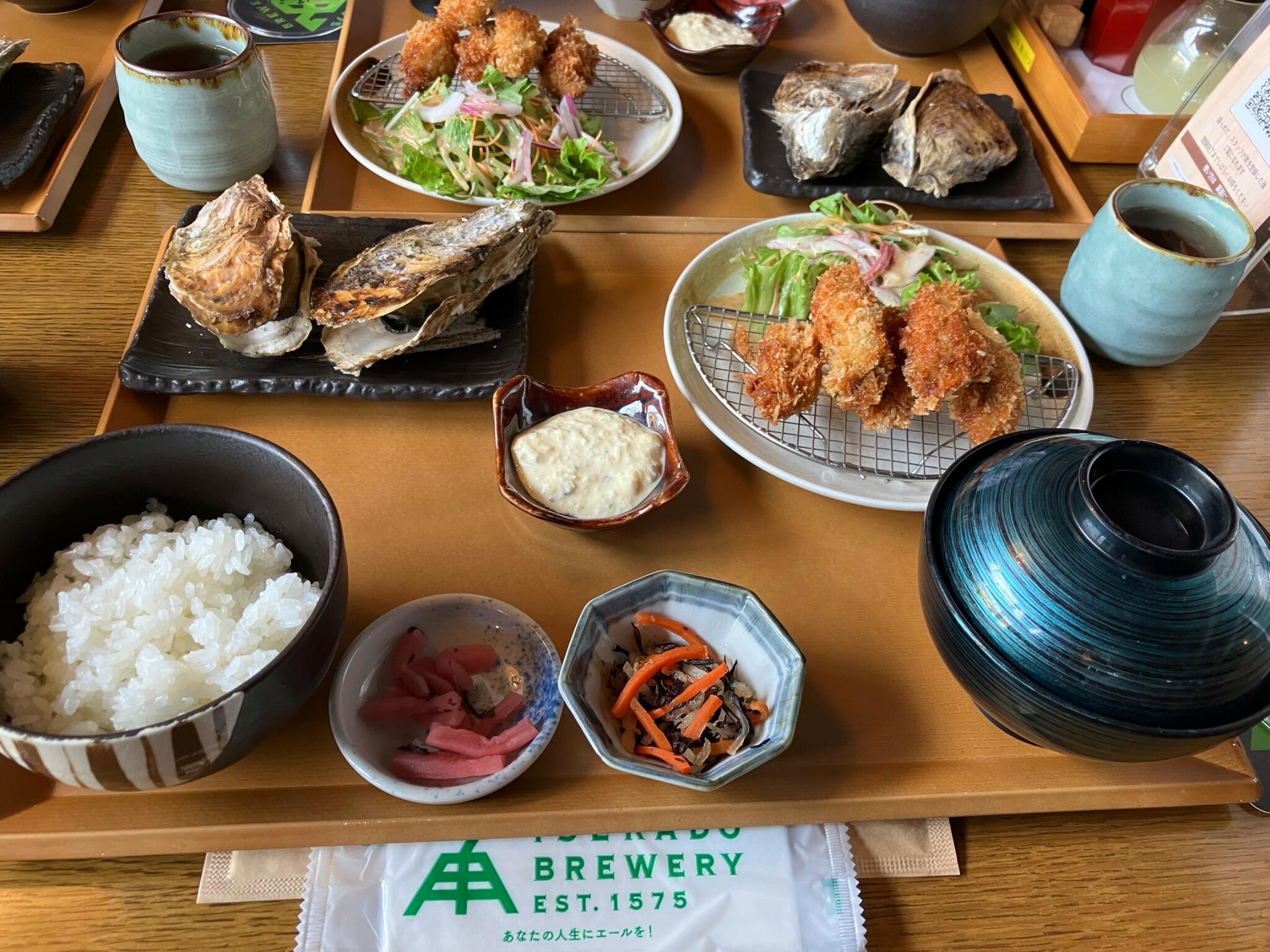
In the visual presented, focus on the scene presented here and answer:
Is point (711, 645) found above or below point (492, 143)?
below

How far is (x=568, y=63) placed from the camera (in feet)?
6.46

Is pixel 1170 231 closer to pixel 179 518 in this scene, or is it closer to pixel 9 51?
pixel 179 518

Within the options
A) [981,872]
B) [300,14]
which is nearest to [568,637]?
[981,872]

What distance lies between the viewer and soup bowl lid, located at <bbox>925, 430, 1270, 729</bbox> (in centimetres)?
88

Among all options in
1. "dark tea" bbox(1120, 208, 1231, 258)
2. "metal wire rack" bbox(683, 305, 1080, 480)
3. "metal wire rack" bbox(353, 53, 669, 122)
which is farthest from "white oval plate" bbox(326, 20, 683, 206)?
"dark tea" bbox(1120, 208, 1231, 258)

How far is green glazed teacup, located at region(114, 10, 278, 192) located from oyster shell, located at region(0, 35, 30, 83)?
0.37 meters

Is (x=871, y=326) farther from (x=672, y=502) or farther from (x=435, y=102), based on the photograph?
(x=435, y=102)

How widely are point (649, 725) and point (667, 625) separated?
5.5 inches

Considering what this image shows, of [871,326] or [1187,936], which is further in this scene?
[871,326]

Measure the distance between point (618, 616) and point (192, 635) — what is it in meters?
0.51

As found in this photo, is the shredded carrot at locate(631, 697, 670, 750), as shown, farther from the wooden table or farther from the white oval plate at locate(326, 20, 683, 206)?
the white oval plate at locate(326, 20, 683, 206)

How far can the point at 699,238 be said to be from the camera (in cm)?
180

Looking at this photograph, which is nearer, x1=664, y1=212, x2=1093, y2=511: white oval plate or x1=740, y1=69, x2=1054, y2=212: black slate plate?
x1=664, y1=212, x2=1093, y2=511: white oval plate

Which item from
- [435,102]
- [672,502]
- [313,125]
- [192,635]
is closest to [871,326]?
[672,502]
